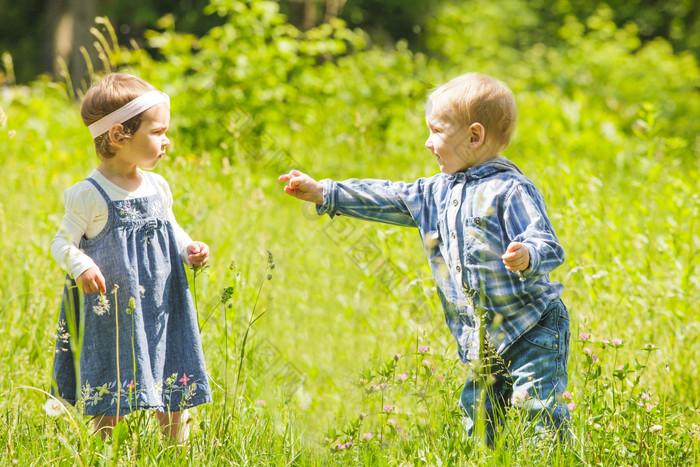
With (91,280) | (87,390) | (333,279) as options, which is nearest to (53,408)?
(87,390)

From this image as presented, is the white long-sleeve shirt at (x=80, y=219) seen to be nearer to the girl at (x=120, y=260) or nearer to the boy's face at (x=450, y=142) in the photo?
the girl at (x=120, y=260)

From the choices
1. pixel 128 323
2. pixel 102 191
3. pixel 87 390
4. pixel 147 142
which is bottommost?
pixel 87 390

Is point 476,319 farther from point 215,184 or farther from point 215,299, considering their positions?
point 215,184


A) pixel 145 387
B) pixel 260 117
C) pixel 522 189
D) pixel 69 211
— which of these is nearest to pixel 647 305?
pixel 522 189

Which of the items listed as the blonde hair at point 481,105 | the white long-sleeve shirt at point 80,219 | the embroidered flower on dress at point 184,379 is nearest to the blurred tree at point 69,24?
the white long-sleeve shirt at point 80,219

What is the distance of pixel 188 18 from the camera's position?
1523cm

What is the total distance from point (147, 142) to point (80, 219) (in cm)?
29

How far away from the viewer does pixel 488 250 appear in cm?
203

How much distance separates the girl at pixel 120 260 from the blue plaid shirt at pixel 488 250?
1.88ft

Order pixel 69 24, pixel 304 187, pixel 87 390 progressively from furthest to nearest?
pixel 69 24
pixel 304 187
pixel 87 390

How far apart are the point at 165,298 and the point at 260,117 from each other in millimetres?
3759

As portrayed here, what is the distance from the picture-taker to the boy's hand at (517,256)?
5.90 ft

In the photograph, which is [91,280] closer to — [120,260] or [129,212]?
[120,260]

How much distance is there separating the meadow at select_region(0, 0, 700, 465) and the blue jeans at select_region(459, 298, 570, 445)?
7cm
